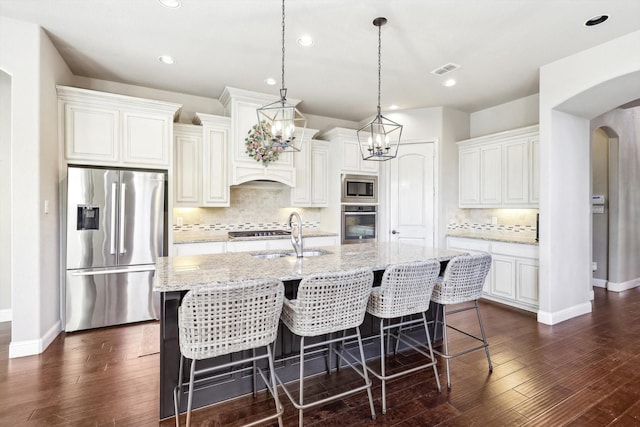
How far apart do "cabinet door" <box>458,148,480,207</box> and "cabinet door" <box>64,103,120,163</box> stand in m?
4.76

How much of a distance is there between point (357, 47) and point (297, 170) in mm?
2043

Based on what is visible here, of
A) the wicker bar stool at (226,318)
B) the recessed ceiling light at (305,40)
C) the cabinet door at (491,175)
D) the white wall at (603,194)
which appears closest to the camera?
the wicker bar stool at (226,318)

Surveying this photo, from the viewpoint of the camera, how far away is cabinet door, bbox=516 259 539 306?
388 cm

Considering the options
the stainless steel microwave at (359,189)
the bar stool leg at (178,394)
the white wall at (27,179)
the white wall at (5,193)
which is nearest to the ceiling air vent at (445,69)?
the stainless steel microwave at (359,189)

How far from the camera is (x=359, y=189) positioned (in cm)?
506

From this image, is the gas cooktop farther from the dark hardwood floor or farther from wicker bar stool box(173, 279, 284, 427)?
wicker bar stool box(173, 279, 284, 427)

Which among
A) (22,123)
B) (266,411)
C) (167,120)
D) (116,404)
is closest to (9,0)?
(22,123)

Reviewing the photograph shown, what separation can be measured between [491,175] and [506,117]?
3.16 ft

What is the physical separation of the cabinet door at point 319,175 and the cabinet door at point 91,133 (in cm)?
260

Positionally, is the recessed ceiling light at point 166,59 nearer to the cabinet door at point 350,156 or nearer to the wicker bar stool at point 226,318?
the cabinet door at point 350,156

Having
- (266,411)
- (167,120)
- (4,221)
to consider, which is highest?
(167,120)

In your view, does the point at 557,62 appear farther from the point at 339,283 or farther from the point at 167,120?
the point at 167,120

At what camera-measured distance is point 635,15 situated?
265 cm

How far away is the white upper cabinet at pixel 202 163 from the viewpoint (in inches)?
161
